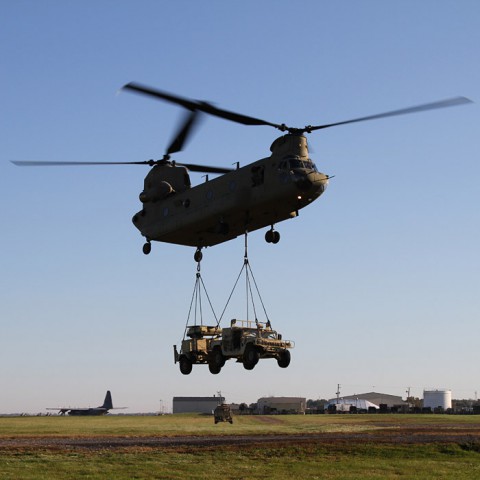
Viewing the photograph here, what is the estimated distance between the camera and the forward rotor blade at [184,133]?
43.6 meters

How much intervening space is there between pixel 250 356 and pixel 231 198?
8266 millimetres

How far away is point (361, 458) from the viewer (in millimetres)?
60406

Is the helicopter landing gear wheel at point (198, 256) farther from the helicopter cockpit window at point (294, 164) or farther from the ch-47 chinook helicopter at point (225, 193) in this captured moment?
the helicopter cockpit window at point (294, 164)

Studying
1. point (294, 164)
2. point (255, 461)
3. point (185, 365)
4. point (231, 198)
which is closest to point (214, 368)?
point (185, 365)

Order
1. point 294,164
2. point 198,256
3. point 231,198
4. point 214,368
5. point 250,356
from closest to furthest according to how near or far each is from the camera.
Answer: point 250,356 → point 294,164 → point 231,198 → point 214,368 → point 198,256

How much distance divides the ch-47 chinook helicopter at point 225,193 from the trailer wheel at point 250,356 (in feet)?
21.0

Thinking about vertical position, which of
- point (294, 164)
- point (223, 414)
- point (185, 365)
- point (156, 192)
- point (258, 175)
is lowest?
point (223, 414)

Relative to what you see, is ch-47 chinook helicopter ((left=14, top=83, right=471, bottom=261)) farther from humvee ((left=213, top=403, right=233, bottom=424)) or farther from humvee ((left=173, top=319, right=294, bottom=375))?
humvee ((left=213, top=403, right=233, bottom=424))

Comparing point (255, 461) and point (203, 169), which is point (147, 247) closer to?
point (203, 169)

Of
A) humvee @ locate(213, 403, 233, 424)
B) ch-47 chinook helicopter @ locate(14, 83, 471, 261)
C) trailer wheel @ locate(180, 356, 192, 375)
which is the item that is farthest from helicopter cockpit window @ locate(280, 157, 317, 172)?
humvee @ locate(213, 403, 233, 424)

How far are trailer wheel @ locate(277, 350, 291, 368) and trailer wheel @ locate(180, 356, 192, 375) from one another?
5.71m

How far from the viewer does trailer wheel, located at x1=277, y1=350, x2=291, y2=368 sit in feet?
127

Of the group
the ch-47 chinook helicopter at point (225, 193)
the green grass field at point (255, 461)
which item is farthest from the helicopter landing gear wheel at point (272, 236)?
the green grass field at point (255, 461)

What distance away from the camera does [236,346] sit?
38.4 m
